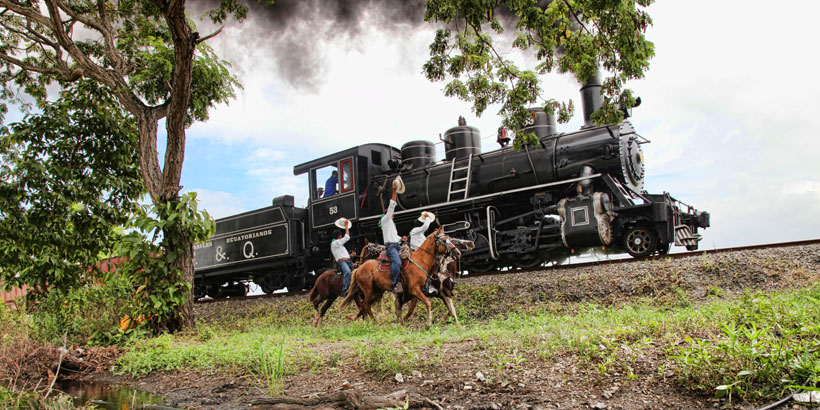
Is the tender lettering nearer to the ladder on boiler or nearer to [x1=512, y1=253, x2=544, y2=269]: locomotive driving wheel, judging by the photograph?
the ladder on boiler

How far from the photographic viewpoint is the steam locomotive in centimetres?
908

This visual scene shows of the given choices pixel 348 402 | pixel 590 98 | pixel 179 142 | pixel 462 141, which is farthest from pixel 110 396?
pixel 590 98

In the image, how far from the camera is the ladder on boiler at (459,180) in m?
10.8

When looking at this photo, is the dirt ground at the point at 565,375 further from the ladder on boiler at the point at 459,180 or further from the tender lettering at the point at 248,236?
the tender lettering at the point at 248,236

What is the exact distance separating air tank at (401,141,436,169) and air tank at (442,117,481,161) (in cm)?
53

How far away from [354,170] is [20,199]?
6778 mm

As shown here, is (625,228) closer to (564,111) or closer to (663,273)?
(663,273)

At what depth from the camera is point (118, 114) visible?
436 inches

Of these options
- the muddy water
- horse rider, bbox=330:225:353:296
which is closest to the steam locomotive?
horse rider, bbox=330:225:353:296

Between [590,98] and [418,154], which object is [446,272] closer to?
[590,98]

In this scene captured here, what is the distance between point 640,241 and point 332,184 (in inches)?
280

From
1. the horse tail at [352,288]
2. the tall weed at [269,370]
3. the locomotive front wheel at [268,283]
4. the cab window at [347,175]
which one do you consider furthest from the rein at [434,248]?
the locomotive front wheel at [268,283]

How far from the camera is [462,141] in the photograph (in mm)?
11961

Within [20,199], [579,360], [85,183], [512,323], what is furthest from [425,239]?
[20,199]
